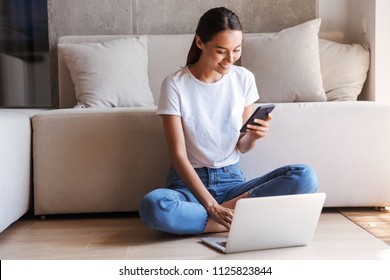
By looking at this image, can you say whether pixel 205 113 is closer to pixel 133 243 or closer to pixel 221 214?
pixel 221 214

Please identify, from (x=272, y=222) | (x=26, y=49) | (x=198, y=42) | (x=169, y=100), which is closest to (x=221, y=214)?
(x=272, y=222)

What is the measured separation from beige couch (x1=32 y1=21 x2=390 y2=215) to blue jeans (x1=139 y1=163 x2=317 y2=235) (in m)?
0.34

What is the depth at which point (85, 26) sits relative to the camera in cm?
381

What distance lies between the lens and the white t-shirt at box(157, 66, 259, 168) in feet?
8.30

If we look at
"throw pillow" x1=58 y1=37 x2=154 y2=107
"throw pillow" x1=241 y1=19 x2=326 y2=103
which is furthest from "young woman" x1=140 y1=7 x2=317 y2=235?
"throw pillow" x1=58 y1=37 x2=154 y2=107

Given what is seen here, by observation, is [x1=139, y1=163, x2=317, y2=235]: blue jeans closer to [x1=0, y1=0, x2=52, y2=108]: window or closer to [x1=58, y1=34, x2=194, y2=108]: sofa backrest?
[x1=58, y1=34, x2=194, y2=108]: sofa backrest

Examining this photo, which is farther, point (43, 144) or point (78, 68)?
point (78, 68)

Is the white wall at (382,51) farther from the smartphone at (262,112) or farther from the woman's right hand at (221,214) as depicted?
the woman's right hand at (221,214)

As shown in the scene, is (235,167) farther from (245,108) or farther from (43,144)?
(43,144)

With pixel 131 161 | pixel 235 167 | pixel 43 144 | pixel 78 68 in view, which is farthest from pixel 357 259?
pixel 78 68

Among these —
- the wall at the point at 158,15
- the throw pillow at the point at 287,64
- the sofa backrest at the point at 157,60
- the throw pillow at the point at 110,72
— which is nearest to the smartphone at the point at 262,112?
the throw pillow at the point at 287,64

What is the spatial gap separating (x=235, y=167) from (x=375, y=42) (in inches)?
49.8

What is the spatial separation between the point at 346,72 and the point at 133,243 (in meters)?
1.63

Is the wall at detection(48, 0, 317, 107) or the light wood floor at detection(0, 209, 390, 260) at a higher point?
the wall at detection(48, 0, 317, 107)
